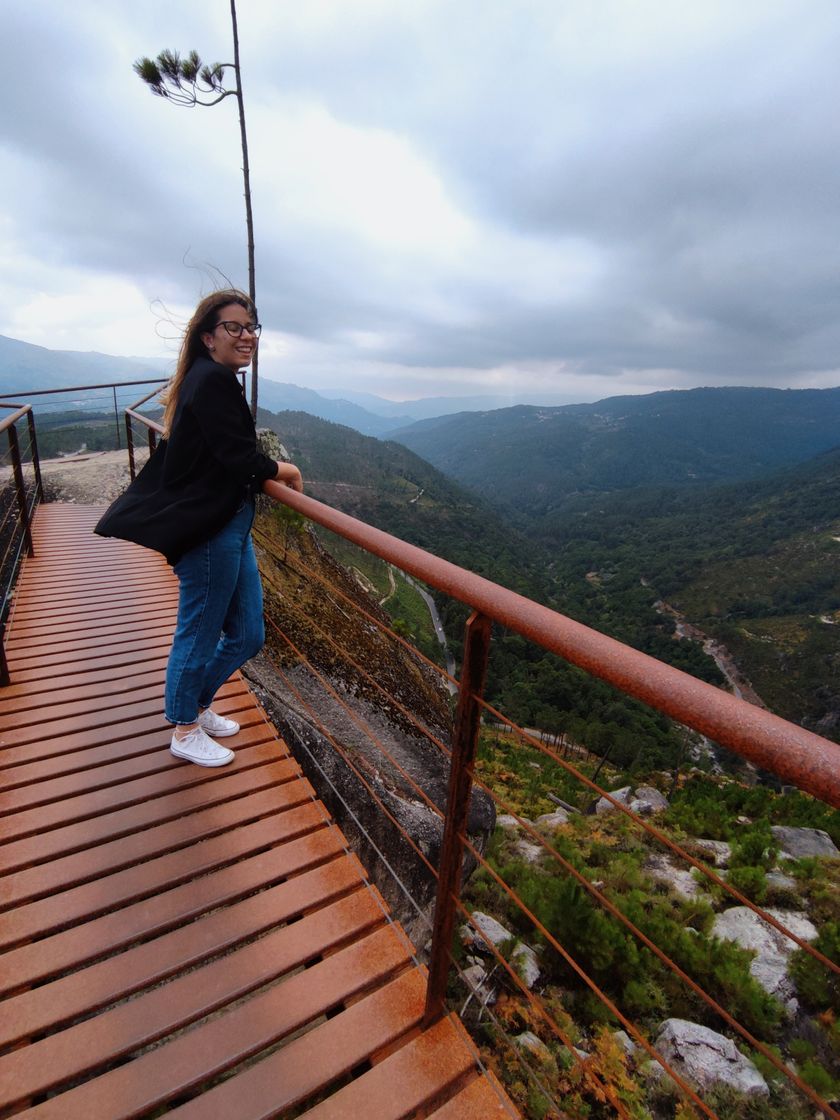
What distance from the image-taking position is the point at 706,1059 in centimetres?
A: 284

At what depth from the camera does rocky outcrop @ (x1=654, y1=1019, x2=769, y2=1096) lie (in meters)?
2.75

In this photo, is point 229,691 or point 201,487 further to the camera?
point 229,691

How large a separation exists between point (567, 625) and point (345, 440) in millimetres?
141243

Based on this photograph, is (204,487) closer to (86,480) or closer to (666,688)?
(666,688)

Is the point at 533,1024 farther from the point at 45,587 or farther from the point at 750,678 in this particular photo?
the point at 750,678

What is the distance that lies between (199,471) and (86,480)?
7.25 meters

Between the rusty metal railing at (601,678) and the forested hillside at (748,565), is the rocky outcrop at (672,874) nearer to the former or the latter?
the rusty metal railing at (601,678)

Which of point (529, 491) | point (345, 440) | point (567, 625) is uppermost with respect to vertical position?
point (567, 625)

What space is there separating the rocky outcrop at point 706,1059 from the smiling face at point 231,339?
3.96 m

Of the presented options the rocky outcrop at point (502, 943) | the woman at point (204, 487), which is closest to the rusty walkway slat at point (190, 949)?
the woman at point (204, 487)

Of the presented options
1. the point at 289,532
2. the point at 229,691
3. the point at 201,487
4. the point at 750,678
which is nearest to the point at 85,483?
the point at 289,532

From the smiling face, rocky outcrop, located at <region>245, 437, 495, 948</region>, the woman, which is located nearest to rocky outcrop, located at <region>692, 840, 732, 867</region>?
rocky outcrop, located at <region>245, 437, 495, 948</region>

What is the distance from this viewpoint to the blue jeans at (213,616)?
2.14 metres

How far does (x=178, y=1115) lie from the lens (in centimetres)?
140
